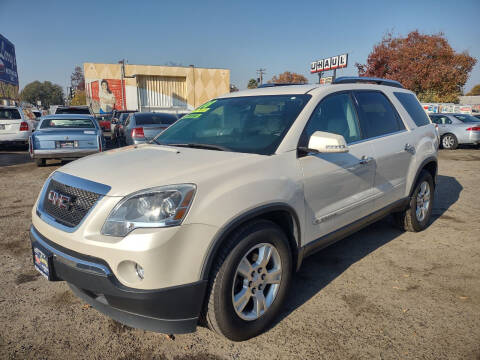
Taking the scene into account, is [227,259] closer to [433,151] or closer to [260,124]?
[260,124]

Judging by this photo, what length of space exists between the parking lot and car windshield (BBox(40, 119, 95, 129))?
A: 5.69 metres

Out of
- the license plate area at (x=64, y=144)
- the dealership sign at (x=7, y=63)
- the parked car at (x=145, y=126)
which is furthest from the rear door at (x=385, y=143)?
the dealership sign at (x=7, y=63)

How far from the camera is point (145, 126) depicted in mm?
9938

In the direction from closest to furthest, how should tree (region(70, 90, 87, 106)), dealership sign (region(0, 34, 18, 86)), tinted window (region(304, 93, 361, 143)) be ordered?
tinted window (region(304, 93, 361, 143)) < dealership sign (region(0, 34, 18, 86)) < tree (region(70, 90, 87, 106))

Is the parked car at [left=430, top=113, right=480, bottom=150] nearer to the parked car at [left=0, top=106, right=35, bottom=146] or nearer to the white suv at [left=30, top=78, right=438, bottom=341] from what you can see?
the white suv at [left=30, top=78, right=438, bottom=341]

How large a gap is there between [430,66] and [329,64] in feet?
47.6

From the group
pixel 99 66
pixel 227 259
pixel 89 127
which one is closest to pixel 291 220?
pixel 227 259

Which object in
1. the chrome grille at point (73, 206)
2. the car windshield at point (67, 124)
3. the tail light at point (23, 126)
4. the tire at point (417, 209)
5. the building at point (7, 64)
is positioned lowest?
the tire at point (417, 209)

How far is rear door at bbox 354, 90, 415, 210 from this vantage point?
11.8 feet

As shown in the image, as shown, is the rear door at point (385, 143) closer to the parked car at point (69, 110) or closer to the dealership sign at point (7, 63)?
the parked car at point (69, 110)

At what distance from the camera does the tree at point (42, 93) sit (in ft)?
341

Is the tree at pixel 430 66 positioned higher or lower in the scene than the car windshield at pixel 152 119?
higher

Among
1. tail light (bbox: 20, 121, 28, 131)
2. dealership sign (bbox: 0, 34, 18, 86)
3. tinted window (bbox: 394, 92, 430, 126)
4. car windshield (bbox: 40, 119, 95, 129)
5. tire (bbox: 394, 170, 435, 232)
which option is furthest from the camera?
dealership sign (bbox: 0, 34, 18, 86)

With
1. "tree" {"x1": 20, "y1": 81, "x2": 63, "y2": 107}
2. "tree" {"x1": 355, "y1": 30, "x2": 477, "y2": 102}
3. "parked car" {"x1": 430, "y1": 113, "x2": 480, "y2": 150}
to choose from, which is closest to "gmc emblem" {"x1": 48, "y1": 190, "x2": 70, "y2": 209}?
"parked car" {"x1": 430, "y1": 113, "x2": 480, "y2": 150}
